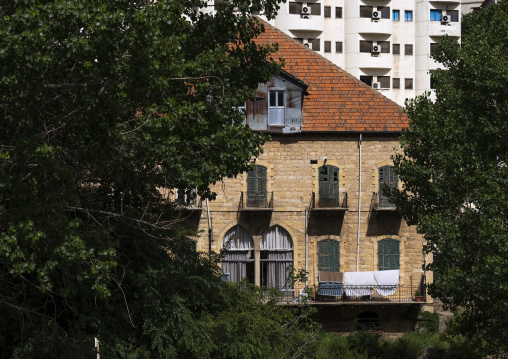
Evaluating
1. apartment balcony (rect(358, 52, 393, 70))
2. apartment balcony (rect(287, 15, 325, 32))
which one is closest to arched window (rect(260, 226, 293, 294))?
apartment balcony (rect(287, 15, 325, 32))

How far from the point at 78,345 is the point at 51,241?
4618mm

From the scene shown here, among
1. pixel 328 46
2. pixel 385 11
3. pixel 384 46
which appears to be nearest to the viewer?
pixel 328 46

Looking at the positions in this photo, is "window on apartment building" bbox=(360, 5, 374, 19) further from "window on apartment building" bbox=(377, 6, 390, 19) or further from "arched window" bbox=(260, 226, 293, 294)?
"arched window" bbox=(260, 226, 293, 294)

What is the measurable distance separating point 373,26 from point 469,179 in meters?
35.8

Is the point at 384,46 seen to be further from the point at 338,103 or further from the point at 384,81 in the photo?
the point at 338,103

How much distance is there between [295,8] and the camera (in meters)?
60.9

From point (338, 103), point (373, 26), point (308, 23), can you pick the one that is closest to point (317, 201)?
point (338, 103)

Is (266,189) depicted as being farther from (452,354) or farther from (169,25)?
(169,25)

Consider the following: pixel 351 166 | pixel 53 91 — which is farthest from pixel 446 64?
pixel 53 91

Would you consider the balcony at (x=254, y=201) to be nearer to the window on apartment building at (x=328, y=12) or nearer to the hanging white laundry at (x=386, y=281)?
the hanging white laundry at (x=386, y=281)

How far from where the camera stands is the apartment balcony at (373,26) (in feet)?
203

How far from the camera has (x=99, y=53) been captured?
640 inches

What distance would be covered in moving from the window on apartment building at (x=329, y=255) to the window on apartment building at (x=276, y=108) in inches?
200

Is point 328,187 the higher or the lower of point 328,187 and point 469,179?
the lower
